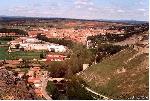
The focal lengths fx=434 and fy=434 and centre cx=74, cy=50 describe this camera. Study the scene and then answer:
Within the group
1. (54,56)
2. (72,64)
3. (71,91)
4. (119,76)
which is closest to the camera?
(54,56)

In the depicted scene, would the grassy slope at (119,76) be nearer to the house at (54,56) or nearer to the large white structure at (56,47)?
the large white structure at (56,47)

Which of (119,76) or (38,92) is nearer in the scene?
(38,92)

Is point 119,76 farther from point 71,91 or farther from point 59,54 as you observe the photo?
point 59,54

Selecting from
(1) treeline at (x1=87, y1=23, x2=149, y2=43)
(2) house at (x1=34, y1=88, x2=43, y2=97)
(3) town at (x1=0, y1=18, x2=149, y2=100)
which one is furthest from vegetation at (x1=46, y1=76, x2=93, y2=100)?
(1) treeline at (x1=87, y1=23, x2=149, y2=43)

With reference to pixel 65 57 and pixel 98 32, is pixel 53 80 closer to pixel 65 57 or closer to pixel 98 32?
pixel 65 57

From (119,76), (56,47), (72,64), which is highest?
(56,47)

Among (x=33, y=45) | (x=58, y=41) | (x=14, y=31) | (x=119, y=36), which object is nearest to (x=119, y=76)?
(x=119, y=36)

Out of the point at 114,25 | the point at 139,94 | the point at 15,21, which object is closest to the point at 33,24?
the point at 15,21
